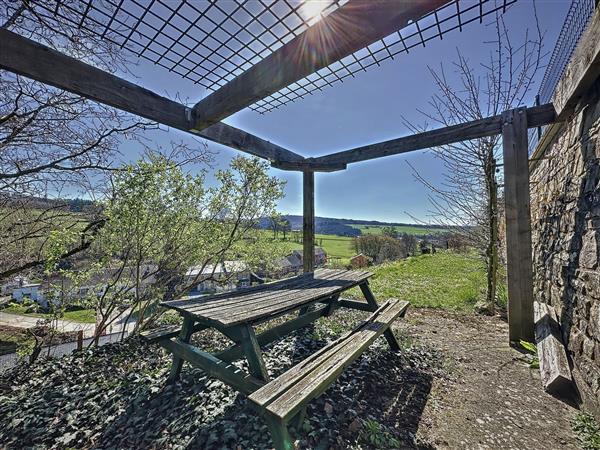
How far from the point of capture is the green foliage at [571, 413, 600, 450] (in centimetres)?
143

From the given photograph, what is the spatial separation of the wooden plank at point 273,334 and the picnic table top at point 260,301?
33cm

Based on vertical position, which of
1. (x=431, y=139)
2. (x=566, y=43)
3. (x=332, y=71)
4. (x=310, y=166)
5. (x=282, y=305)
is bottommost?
(x=282, y=305)

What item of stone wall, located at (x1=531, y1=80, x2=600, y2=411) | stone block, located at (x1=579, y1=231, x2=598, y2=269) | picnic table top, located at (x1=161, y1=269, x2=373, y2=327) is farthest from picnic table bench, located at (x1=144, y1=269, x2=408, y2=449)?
stone block, located at (x1=579, y1=231, x2=598, y2=269)

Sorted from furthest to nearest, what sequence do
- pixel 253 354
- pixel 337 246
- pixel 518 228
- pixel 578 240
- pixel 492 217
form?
1. pixel 337 246
2. pixel 492 217
3. pixel 518 228
4. pixel 578 240
5. pixel 253 354

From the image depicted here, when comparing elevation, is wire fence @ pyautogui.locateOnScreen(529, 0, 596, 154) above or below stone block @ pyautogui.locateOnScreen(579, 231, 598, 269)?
above

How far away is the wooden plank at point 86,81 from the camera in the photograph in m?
1.47

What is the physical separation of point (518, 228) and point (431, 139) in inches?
54.5

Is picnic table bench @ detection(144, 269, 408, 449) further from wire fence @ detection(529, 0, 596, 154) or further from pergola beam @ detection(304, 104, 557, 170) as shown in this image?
wire fence @ detection(529, 0, 596, 154)

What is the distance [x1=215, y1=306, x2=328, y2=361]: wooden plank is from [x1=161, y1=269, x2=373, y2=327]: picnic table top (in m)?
0.33

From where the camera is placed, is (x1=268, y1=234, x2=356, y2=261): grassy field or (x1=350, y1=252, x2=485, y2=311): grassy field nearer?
(x1=350, y1=252, x2=485, y2=311): grassy field

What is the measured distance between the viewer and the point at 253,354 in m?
1.60

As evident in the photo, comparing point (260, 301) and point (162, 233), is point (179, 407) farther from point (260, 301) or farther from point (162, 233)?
point (162, 233)

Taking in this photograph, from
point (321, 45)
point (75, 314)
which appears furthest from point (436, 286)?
point (75, 314)

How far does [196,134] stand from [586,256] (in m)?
3.48
